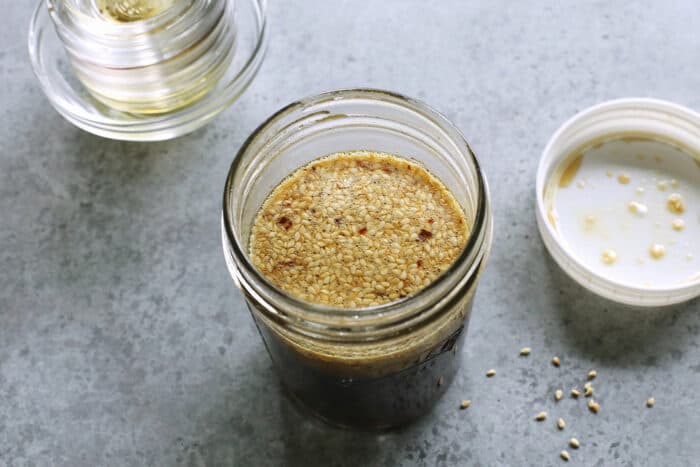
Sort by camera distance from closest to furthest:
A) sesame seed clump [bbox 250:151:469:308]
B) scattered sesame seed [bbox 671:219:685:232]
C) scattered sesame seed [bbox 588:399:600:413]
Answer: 1. sesame seed clump [bbox 250:151:469:308]
2. scattered sesame seed [bbox 588:399:600:413]
3. scattered sesame seed [bbox 671:219:685:232]

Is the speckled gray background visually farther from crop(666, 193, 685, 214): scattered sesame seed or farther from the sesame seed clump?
the sesame seed clump

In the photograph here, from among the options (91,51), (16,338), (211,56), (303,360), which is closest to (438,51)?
(211,56)

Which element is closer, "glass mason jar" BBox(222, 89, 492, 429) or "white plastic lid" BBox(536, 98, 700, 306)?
"glass mason jar" BBox(222, 89, 492, 429)

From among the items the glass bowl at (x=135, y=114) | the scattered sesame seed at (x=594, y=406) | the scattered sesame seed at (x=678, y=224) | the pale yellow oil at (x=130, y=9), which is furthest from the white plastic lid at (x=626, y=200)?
the pale yellow oil at (x=130, y=9)

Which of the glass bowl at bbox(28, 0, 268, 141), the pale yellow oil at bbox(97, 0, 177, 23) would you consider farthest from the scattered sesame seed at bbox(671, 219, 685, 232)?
the pale yellow oil at bbox(97, 0, 177, 23)

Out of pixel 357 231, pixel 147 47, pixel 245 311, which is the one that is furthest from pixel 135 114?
pixel 357 231

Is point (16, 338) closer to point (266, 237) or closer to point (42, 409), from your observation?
point (42, 409)

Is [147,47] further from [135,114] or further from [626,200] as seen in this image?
A: [626,200]
